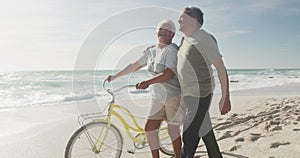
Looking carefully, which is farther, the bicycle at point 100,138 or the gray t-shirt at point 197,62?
the bicycle at point 100,138

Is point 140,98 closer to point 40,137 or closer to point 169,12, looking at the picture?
point 40,137

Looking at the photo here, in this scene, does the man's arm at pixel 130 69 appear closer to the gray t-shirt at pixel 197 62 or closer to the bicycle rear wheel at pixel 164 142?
the gray t-shirt at pixel 197 62

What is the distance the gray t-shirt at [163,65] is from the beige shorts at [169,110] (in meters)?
0.07

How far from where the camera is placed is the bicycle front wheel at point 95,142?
3.19m

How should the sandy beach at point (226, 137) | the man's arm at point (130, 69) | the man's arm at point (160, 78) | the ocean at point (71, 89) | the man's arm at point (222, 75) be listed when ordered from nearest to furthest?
the man's arm at point (222, 75) < the man's arm at point (160, 78) < the man's arm at point (130, 69) < the sandy beach at point (226, 137) < the ocean at point (71, 89)

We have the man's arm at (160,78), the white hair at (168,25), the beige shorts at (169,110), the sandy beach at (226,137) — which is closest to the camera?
the man's arm at (160,78)

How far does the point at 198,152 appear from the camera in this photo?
13.0 ft

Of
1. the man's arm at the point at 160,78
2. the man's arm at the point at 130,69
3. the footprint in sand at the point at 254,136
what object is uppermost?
the man's arm at the point at 130,69

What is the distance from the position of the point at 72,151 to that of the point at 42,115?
4.72 meters

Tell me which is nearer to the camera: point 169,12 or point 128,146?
point 169,12

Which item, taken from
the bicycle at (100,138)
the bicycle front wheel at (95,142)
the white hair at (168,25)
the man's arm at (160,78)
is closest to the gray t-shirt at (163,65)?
the man's arm at (160,78)

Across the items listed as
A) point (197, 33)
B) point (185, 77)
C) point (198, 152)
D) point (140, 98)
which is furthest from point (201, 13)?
point (140, 98)

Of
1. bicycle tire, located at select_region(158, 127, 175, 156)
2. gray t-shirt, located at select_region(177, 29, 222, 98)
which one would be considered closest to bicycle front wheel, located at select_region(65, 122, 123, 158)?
bicycle tire, located at select_region(158, 127, 175, 156)

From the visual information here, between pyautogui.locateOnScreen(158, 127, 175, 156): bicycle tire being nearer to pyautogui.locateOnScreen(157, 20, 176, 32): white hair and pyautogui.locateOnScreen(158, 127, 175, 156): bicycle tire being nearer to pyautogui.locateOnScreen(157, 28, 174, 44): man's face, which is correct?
pyautogui.locateOnScreen(157, 28, 174, 44): man's face
